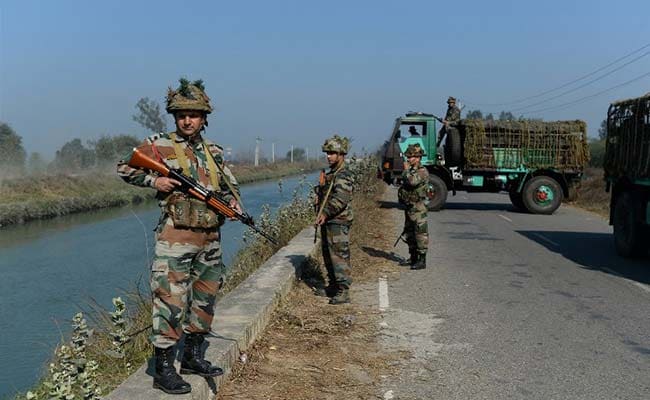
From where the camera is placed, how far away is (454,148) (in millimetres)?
16188

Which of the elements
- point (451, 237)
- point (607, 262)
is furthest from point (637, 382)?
point (451, 237)

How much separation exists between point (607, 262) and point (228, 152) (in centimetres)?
721

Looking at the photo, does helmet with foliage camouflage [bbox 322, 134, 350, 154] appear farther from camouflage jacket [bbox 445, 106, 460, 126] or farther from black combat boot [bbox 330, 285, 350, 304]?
camouflage jacket [bbox 445, 106, 460, 126]

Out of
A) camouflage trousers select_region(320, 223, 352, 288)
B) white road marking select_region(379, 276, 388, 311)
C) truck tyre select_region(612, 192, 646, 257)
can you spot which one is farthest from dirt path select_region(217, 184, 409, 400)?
truck tyre select_region(612, 192, 646, 257)

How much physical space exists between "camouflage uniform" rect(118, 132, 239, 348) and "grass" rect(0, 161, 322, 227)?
18954mm

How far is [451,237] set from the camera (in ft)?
40.0

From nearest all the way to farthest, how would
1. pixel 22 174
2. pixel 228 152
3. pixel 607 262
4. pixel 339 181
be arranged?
pixel 228 152, pixel 339 181, pixel 607 262, pixel 22 174

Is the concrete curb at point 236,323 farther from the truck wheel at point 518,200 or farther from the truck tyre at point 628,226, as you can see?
the truck wheel at point 518,200

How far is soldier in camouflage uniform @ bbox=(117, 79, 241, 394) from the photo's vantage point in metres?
3.62

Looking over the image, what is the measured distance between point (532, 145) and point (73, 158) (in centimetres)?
3135

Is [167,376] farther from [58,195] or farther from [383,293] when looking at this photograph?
[58,195]

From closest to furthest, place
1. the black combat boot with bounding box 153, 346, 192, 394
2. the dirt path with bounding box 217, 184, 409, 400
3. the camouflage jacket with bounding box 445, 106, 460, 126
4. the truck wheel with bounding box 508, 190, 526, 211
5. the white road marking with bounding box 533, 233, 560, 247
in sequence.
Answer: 1. the black combat boot with bounding box 153, 346, 192, 394
2. the dirt path with bounding box 217, 184, 409, 400
3. the white road marking with bounding box 533, 233, 560, 247
4. the camouflage jacket with bounding box 445, 106, 460, 126
5. the truck wheel with bounding box 508, 190, 526, 211

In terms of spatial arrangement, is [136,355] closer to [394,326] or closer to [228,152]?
[228,152]

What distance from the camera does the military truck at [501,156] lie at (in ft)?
53.3
